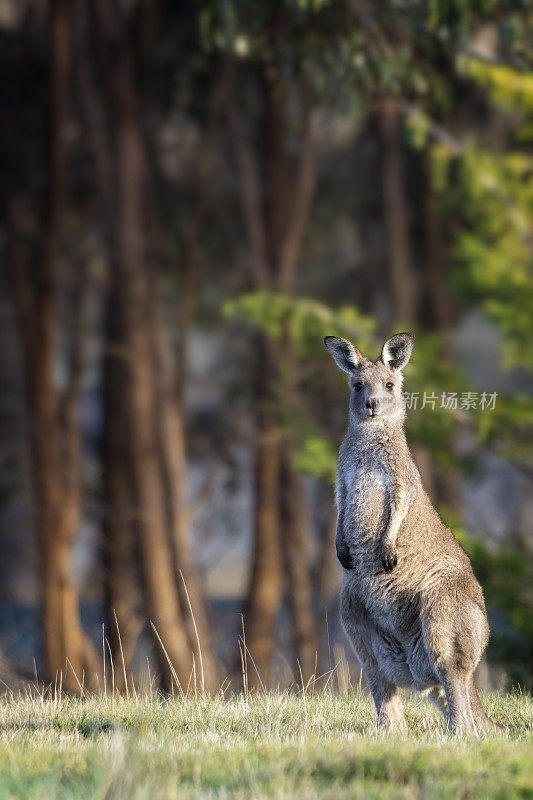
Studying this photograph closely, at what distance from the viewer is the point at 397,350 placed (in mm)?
5371

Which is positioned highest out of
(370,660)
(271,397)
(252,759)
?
(271,397)

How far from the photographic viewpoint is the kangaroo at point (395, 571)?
197 inches

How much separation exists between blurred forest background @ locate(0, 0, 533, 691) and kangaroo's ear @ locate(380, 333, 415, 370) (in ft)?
13.8

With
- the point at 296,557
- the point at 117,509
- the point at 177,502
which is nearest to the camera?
the point at 177,502

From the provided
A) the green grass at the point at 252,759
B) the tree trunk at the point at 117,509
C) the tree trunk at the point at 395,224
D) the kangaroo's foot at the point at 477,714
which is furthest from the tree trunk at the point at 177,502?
the kangaroo's foot at the point at 477,714

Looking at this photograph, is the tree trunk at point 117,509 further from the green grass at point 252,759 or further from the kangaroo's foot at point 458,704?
the kangaroo's foot at point 458,704

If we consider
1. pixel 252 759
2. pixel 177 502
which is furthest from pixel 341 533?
pixel 177 502

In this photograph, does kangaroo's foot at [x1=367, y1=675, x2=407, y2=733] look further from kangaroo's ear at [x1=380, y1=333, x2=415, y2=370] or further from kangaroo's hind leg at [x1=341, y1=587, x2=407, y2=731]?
kangaroo's ear at [x1=380, y1=333, x2=415, y2=370]

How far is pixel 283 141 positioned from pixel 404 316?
322cm

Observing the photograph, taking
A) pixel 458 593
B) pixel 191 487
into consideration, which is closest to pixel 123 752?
pixel 458 593

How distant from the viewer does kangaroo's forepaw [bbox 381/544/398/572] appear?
510 cm

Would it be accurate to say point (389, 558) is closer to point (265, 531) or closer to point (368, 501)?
point (368, 501)

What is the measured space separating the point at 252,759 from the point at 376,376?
6.28 ft

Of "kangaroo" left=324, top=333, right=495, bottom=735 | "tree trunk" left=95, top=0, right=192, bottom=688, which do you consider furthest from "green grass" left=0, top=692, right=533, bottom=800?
"tree trunk" left=95, top=0, right=192, bottom=688
